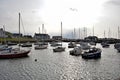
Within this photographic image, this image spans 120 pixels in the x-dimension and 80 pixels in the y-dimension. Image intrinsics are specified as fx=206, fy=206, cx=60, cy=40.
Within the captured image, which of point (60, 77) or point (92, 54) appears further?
point (92, 54)

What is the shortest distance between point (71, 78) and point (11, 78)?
9.47 metres

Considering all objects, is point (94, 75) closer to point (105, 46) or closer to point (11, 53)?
point (11, 53)

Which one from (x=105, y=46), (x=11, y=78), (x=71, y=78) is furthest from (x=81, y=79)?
(x=105, y=46)

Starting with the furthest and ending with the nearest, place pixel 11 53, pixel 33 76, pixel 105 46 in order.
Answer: pixel 105 46 < pixel 11 53 < pixel 33 76

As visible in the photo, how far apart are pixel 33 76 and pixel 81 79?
796cm

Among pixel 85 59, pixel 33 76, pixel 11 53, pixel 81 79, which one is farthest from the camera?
pixel 11 53

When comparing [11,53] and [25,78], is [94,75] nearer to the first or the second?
[25,78]

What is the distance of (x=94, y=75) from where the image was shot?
3391cm

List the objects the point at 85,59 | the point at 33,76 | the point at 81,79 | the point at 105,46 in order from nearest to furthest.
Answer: the point at 81,79, the point at 33,76, the point at 85,59, the point at 105,46

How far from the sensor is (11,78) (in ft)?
107

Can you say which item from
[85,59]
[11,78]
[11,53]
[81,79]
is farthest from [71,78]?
[11,53]

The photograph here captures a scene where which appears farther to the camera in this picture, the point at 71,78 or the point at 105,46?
the point at 105,46

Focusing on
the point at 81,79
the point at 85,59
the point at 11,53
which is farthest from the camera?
the point at 11,53

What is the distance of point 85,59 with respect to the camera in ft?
184
